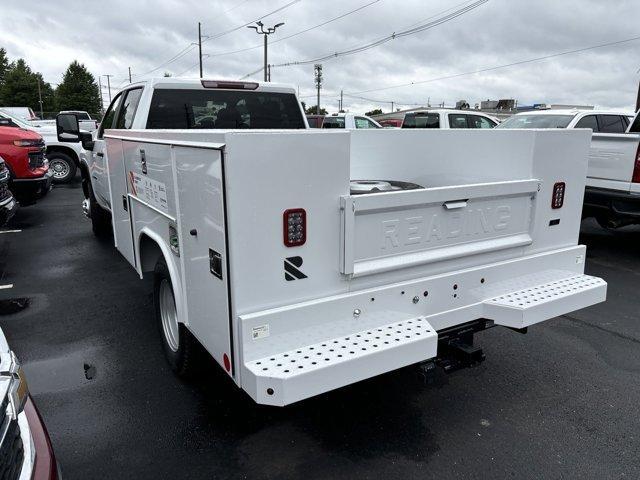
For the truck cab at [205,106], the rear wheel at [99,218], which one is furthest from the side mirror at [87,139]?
the truck cab at [205,106]

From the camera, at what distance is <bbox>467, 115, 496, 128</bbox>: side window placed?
1372cm

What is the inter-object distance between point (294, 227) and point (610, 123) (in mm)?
9559

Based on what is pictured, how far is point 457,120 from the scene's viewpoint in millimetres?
13469

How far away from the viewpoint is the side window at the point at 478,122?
13.7m

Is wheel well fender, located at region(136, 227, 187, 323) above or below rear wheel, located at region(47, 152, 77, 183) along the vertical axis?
above

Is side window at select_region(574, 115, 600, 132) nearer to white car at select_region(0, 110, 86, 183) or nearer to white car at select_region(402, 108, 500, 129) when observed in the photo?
white car at select_region(402, 108, 500, 129)

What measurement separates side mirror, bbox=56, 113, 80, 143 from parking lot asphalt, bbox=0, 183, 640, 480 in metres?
2.66

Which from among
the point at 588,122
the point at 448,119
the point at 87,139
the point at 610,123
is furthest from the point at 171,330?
the point at 448,119

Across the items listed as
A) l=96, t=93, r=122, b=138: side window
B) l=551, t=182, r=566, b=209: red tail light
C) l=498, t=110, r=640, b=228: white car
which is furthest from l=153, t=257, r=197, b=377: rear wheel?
l=498, t=110, r=640, b=228: white car

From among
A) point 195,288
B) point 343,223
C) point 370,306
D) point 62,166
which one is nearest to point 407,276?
point 370,306

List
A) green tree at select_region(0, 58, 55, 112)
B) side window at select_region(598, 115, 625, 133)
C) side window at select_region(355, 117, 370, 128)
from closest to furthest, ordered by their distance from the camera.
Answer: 1. side window at select_region(598, 115, 625, 133)
2. side window at select_region(355, 117, 370, 128)
3. green tree at select_region(0, 58, 55, 112)

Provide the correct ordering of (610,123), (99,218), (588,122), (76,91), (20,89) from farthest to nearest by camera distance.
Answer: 1. (76,91)
2. (20,89)
3. (610,123)
4. (588,122)
5. (99,218)

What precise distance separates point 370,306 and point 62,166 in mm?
14907

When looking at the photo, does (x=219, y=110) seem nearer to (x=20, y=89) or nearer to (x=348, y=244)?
(x=348, y=244)
